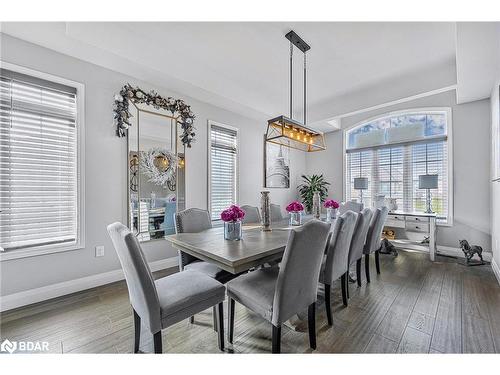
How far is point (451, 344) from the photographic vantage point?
1.68 metres

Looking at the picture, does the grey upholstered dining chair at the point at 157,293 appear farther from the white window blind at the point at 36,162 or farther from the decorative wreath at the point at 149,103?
the decorative wreath at the point at 149,103

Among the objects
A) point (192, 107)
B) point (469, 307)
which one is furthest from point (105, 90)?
point (469, 307)

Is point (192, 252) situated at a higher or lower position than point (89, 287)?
higher

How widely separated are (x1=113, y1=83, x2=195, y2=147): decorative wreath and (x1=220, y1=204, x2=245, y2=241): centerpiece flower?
194cm

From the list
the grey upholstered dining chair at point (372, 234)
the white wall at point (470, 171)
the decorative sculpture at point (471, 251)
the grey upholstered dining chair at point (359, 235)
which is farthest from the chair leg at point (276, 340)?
the white wall at point (470, 171)

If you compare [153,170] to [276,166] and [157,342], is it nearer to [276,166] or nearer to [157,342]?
[157,342]

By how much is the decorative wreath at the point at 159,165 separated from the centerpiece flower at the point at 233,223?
165cm

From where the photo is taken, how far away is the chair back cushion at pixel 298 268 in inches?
54.7

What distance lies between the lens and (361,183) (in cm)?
472

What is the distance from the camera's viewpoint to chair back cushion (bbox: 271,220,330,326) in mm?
1391

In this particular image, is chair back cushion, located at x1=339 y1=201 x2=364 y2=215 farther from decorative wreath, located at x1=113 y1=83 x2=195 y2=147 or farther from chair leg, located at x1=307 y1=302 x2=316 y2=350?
decorative wreath, located at x1=113 y1=83 x2=195 y2=147

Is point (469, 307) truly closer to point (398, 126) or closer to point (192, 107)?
point (398, 126)
